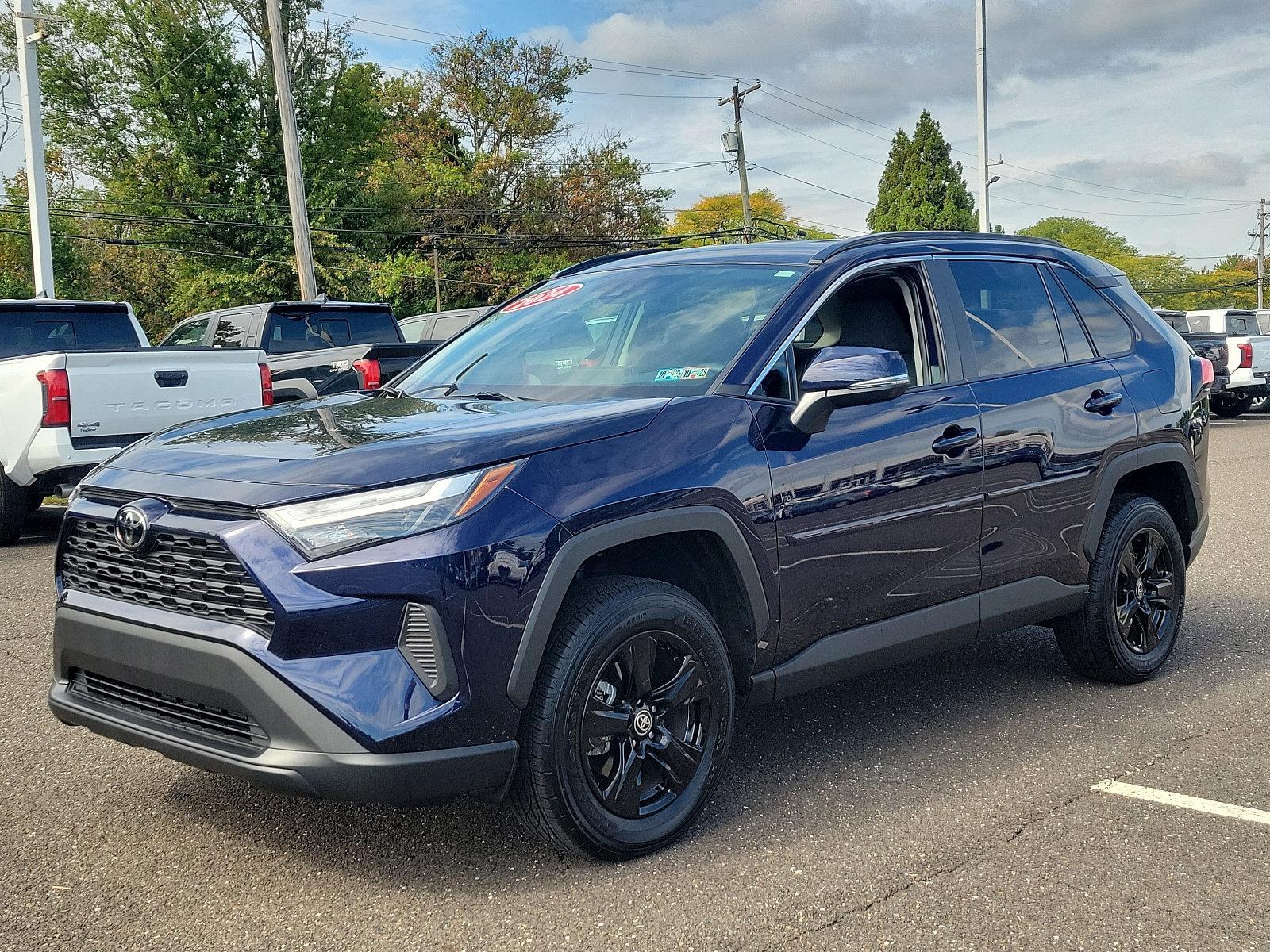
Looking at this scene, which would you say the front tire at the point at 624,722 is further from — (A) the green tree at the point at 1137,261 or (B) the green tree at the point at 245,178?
(A) the green tree at the point at 1137,261

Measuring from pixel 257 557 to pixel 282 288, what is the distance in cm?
3960

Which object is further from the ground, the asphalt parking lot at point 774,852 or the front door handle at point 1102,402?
the front door handle at point 1102,402

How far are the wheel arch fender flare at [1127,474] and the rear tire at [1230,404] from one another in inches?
766

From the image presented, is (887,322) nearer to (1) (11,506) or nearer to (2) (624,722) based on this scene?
(2) (624,722)

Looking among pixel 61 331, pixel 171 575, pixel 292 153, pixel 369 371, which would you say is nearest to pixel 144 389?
pixel 61 331

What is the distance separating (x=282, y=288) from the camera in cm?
4056

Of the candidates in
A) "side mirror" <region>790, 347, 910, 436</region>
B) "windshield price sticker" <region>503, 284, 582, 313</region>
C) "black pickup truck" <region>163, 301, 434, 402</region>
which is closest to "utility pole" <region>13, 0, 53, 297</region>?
"black pickup truck" <region>163, 301, 434, 402</region>

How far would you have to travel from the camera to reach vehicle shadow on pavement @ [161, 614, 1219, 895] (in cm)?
350

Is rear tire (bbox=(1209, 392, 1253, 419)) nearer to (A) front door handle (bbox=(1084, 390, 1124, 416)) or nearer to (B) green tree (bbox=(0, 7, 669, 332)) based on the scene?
(A) front door handle (bbox=(1084, 390, 1124, 416))

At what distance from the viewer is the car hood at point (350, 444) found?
3.09m

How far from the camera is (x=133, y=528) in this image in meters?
3.24

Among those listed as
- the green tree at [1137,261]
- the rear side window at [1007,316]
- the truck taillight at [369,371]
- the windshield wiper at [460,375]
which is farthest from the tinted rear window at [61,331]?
the green tree at [1137,261]

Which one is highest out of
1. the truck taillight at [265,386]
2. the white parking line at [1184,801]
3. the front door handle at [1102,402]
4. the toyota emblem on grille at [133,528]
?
the truck taillight at [265,386]

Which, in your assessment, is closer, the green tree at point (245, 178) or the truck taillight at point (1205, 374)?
the truck taillight at point (1205, 374)
